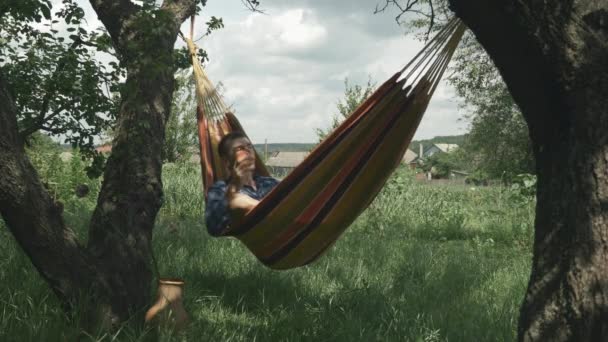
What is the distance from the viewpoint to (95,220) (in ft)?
8.07

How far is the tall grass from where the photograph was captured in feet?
7.87

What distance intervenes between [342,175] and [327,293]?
94 cm

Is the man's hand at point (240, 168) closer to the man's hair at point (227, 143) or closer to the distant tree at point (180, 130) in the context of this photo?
the man's hair at point (227, 143)

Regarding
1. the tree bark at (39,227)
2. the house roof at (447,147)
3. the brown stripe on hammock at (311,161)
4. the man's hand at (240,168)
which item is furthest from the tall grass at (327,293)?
the house roof at (447,147)

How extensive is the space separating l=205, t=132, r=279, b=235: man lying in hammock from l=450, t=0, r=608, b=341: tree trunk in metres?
1.19

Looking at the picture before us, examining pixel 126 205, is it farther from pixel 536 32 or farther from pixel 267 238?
pixel 536 32

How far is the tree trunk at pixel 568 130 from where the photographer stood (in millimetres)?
1464

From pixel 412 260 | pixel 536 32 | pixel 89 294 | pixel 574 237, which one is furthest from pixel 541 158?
pixel 412 260

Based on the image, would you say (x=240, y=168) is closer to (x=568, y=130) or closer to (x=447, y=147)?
(x=568, y=130)

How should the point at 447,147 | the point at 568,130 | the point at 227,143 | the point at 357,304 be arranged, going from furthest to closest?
the point at 447,147 < the point at 357,304 < the point at 227,143 < the point at 568,130

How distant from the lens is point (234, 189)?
2.58m

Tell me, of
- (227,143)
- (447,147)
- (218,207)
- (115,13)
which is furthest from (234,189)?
(447,147)

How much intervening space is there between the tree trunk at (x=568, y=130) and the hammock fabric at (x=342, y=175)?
66 cm

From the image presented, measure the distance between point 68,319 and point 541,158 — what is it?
160cm
